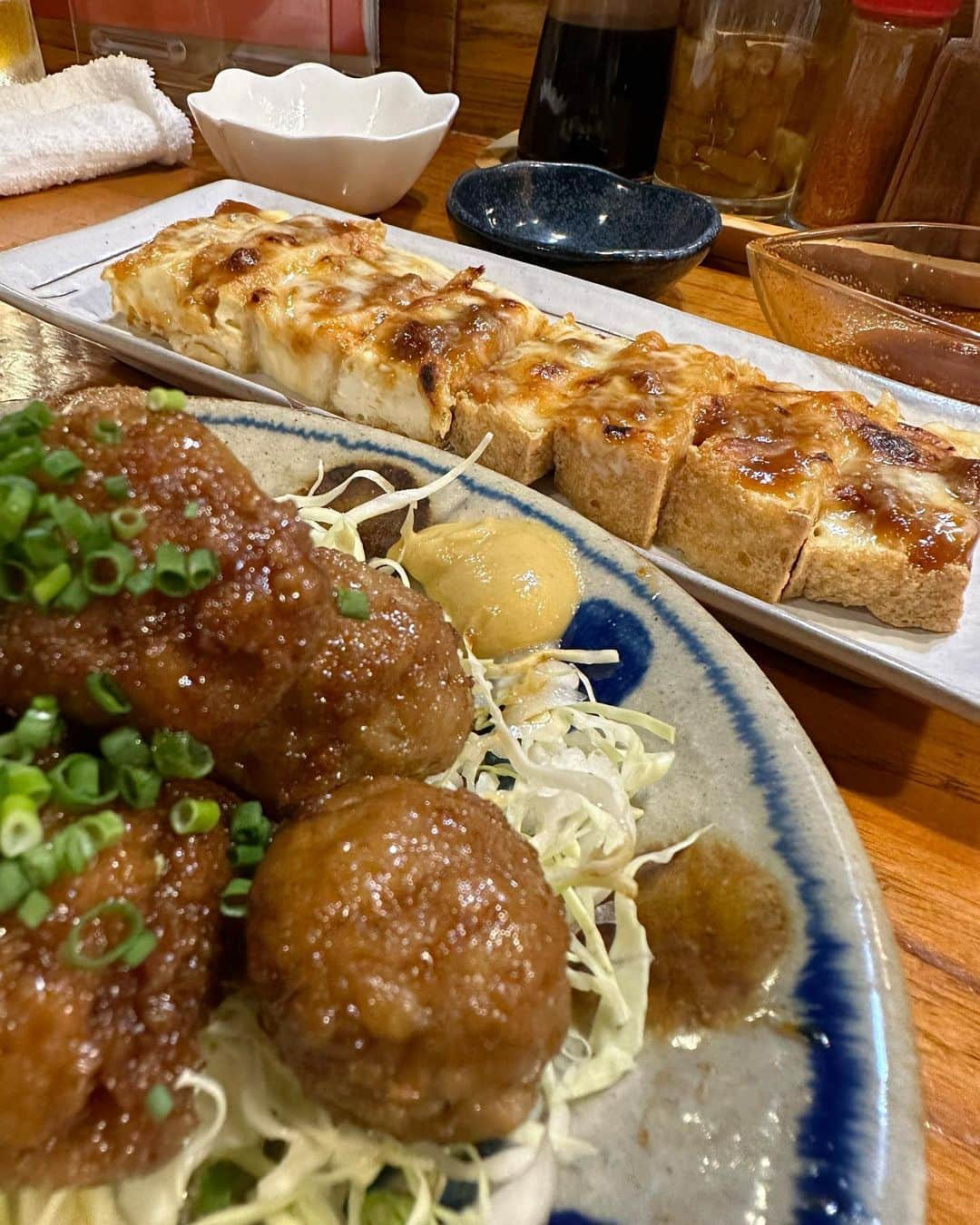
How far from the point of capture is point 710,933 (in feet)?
4.36

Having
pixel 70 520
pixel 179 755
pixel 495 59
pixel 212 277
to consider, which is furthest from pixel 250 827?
pixel 495 59

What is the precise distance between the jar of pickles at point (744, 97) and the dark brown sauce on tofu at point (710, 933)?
3.84 m

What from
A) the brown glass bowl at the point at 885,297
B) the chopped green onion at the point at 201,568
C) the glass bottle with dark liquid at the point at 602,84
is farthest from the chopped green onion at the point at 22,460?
the glass bottle with dark liquid at the point at 602,84

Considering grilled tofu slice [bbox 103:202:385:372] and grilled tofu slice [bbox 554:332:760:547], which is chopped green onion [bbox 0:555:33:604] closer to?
grilled tofu slice [bbox 554:332:760:547]

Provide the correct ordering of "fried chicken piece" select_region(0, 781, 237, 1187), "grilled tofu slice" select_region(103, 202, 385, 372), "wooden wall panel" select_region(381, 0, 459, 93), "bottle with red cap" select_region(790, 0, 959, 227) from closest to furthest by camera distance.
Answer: "fried chicken piece" select_region(0, 781, 237, 1187), "grilled tofu slice" select_region(103, 202, 385, 372), "bottle with red cap" select_region(790, 0, 959, 227), "wooden wall panel" select_region(381, 0, 459, 93)

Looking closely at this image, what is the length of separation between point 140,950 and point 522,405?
6.06 ft

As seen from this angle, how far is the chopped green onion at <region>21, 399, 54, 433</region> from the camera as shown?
1190 mm

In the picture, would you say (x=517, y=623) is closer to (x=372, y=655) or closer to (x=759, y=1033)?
(x=372, y=655)

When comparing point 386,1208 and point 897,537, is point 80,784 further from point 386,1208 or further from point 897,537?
point 897,537

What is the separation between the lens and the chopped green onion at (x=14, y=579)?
109 cm

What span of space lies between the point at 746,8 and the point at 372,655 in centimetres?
397

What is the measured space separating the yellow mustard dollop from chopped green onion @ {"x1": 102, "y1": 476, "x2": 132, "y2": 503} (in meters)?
0.87

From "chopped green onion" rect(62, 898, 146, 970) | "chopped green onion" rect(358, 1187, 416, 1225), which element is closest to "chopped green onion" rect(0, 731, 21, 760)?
"chopped green onion" rect(62, 898, 146, 970)

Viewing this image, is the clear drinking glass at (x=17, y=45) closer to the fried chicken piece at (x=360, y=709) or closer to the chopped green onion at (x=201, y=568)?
the fried chicken piece at (x=360, y=709)
